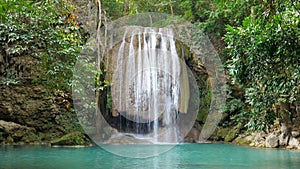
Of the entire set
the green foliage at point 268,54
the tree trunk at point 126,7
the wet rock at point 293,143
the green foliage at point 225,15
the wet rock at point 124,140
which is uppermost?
the tree trunk at point 126,7

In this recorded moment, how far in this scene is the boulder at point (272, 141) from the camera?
11469 millimetres

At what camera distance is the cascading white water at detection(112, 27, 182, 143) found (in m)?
15.5

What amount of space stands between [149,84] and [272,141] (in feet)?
21.2

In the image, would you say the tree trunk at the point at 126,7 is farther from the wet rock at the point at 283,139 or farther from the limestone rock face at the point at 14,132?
the wet rock at the point at 283,139

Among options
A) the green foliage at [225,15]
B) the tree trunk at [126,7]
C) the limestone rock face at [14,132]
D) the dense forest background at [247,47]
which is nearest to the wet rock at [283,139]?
the green foliage at [225,15]

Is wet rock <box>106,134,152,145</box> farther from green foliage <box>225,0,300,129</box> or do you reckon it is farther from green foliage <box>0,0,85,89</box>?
green foliage <box>225,0,300,129</box>

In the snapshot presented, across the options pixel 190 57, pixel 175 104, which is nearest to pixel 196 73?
pixel 190 57

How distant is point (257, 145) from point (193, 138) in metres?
3.97

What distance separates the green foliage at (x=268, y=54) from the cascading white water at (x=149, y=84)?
31.0 feet

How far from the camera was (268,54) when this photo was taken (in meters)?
5.27

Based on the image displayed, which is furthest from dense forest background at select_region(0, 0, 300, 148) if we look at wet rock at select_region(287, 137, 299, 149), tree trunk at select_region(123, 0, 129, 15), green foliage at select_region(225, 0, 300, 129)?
tree trunk at select_region(123, 0, 129, 15)

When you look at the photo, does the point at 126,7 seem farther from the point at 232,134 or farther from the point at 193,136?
the point at 232,134

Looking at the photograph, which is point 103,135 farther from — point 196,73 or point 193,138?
point 196,73

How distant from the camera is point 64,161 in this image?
25.6ft
